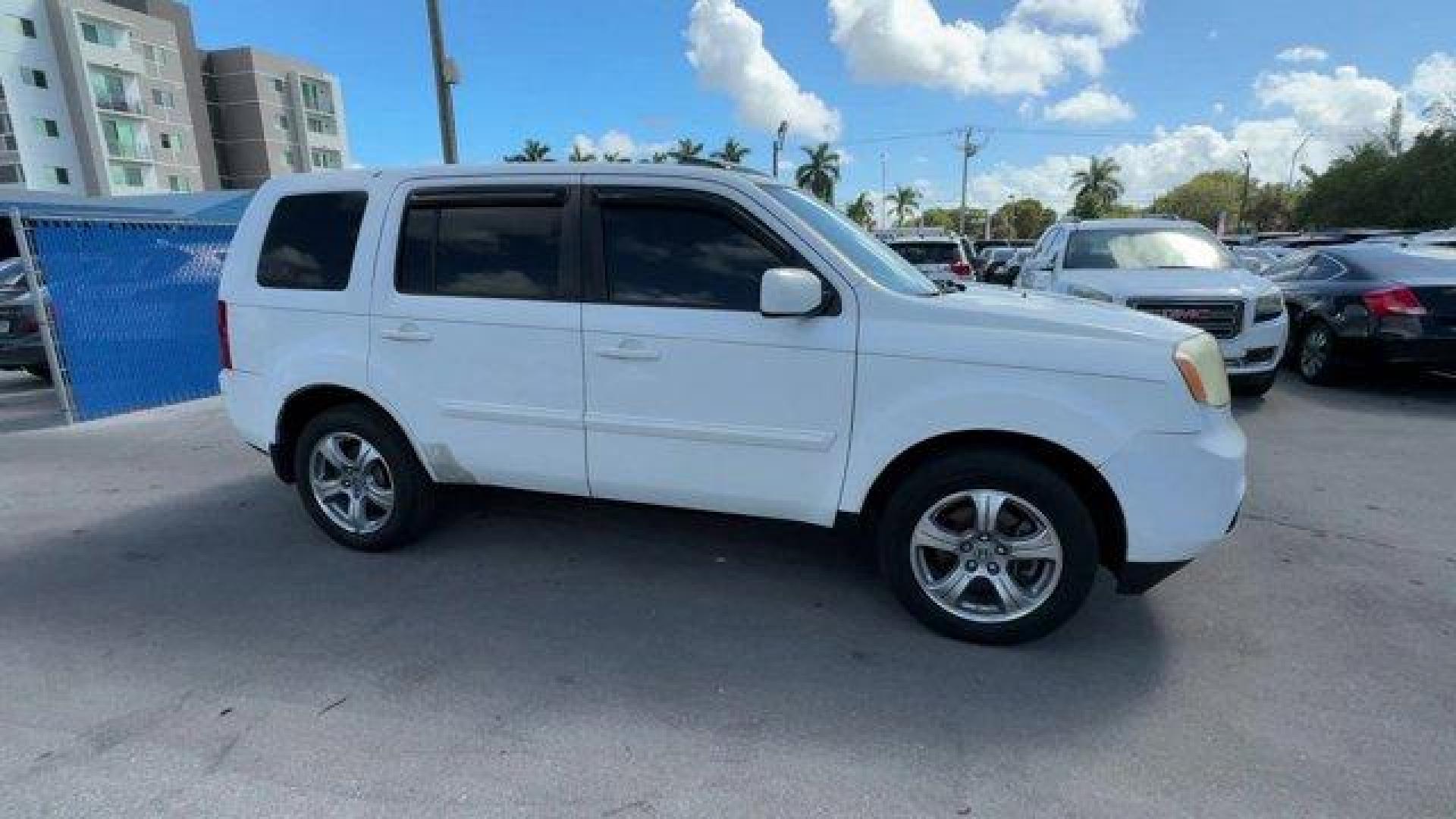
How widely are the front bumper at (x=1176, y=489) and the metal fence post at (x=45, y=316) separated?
9060 mm

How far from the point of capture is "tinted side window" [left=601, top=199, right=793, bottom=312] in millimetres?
3363

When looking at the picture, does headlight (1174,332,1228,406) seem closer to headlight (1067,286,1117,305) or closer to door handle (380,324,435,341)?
door handle (380,324,435,341)

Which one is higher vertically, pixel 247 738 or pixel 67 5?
pixel 67 5

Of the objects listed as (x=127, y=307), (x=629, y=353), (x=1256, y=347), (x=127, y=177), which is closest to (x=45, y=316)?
(x=127, y=307)

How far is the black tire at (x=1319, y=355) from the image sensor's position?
8.39 metres

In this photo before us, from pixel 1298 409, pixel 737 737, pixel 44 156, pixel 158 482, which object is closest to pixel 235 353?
pixel 158 482

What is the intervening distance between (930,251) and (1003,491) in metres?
11.2

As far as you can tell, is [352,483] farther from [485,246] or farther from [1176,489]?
[1176,489]

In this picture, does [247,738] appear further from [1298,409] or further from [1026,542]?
[1298,409]

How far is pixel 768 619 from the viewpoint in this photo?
352 centimetres

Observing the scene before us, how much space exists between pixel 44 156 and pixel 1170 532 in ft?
198

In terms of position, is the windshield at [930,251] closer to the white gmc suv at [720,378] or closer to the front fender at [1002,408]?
the white gmc suv at [720,378]

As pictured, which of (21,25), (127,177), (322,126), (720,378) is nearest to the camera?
(720,378)

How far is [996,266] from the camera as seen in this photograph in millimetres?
19922
